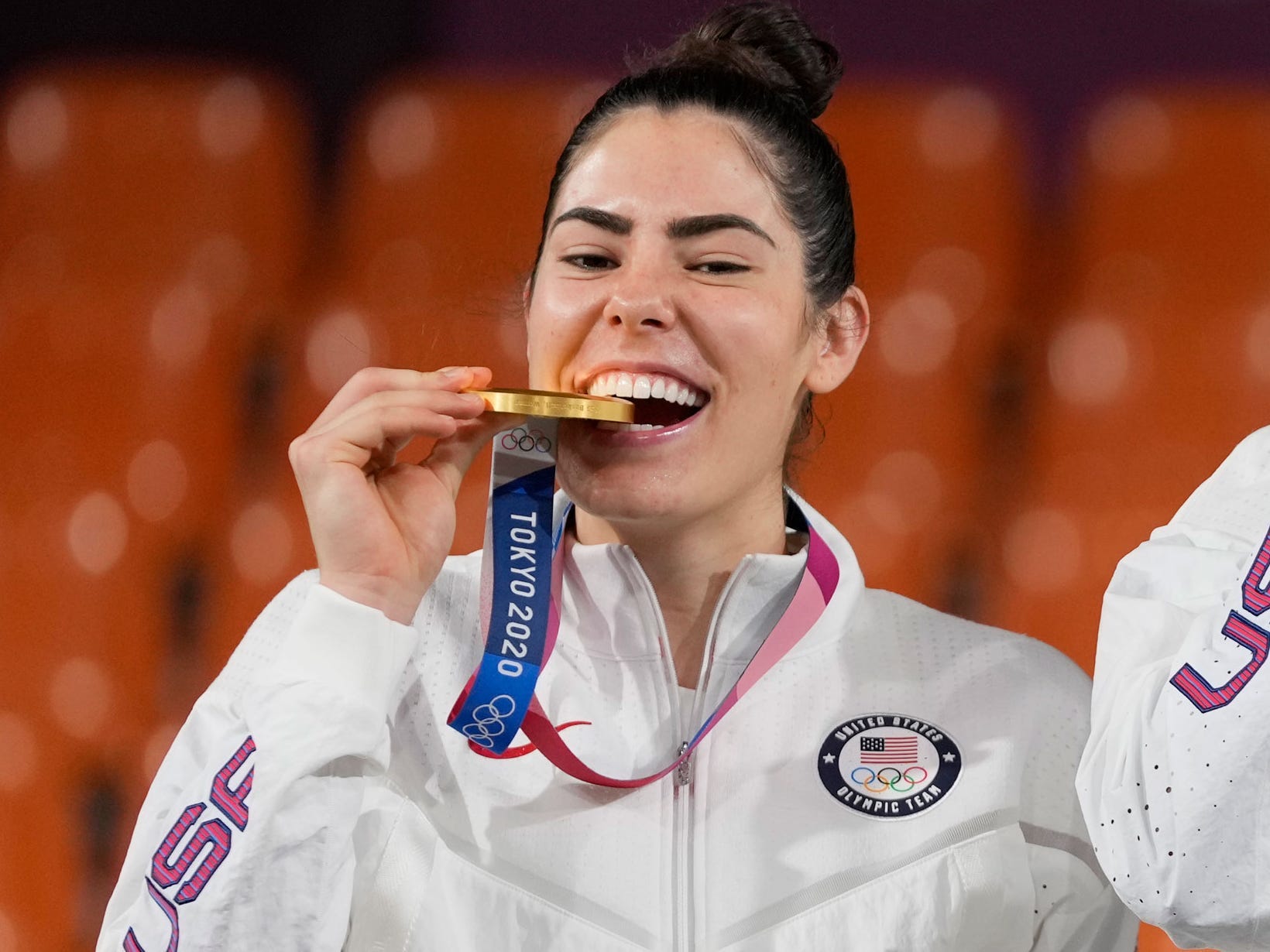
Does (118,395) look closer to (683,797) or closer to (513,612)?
(513,612)

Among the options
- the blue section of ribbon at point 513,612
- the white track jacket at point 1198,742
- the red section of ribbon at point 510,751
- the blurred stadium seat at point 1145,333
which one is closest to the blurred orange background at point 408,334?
the blurred stadium seat at point 1145,333

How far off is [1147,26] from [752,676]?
1338mm

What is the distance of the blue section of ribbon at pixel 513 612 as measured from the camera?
1.52 m

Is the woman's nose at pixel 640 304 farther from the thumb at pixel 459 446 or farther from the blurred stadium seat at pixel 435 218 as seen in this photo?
the blurred stadium seat at pixel 435 218

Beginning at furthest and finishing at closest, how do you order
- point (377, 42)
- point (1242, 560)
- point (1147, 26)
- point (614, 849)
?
point (377, 42) → point (1147, 26) → point (614, 849) → point (1242, 560)

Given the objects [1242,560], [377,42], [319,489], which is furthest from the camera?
[377,42]

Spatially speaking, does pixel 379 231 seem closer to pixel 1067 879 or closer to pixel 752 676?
pixel 752 676

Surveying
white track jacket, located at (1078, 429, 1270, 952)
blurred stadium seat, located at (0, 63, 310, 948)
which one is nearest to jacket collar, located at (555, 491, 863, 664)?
white track jacket, located at (1078, 429, 1270, 952)

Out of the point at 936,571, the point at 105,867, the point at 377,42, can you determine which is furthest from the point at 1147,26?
the point at 105,867

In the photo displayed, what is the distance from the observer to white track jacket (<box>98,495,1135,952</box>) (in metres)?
1.37

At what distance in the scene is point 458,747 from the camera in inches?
63.1

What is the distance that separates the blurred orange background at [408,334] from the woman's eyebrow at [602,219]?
0.65m

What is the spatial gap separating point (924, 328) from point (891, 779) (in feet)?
3.34

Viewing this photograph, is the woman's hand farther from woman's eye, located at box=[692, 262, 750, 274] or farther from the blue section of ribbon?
woman's eye, located at box=[692, 262, 750, 274]
